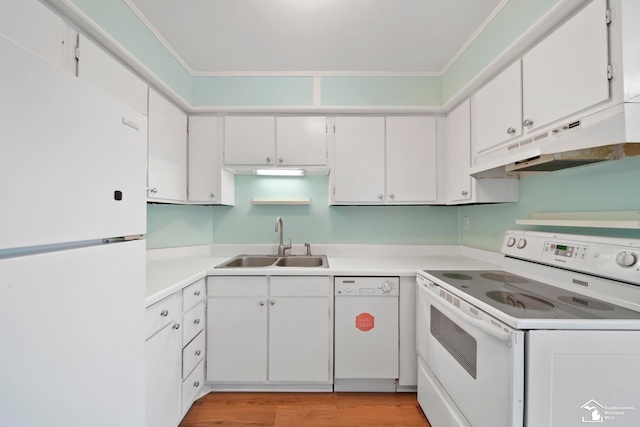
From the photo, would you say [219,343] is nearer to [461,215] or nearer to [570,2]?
[461,215]

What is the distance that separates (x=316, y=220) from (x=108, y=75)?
1.74 metres

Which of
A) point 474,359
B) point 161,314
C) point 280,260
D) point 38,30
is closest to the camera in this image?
point 38,30

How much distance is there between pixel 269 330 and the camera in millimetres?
1713

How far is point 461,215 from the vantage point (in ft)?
7.61

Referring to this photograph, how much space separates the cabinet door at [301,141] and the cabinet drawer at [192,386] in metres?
1.62

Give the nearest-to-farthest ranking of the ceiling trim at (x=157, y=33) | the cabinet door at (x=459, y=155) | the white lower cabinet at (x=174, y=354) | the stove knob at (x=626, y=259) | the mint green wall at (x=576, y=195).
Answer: the stove knob at (x=626, y=259) < the mint green wall at (x=576, y=195) < the white lower cabinet at (x=174, y=354) < the ceiling trim at (x=157, y=33) < the cabinet door at (x=459, y=155)

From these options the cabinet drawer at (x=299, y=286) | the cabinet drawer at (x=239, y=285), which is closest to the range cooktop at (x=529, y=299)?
the cabinet drawer at (x=299, y=286)

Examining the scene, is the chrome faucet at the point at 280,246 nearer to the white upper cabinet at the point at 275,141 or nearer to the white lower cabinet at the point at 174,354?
the white upper cabinet at the point at 275,141

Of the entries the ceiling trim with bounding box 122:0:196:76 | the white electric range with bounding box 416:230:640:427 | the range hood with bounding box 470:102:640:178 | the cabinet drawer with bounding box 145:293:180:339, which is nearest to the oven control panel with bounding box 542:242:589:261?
the white electric range with bounding box 416:230:640:427

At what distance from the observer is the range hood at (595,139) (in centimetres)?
82

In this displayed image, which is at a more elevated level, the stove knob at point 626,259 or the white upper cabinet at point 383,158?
the white upper cabinet at point 383,158

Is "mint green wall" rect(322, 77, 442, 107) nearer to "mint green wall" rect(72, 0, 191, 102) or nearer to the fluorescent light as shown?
the fluorescent light

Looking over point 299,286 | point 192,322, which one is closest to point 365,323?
point 299,286

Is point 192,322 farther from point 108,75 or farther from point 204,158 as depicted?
point 108,75
